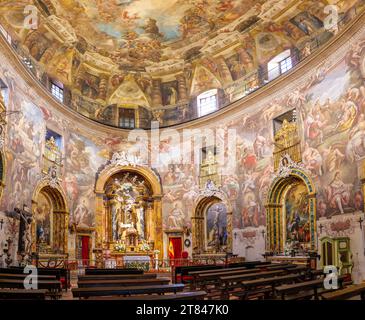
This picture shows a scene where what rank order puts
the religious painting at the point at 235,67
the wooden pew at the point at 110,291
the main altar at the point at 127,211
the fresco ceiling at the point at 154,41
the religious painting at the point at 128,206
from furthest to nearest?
the religious painting at the point at 128,206
the main altar at the point at 127,211
the religious painting at the point at 235,67
the fresco ceiling at the point at 154,41
the wooden pew at the point at 110,291

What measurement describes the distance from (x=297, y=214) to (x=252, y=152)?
471 centimetres

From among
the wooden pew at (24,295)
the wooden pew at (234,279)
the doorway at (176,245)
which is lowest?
the doorway at (176,245)

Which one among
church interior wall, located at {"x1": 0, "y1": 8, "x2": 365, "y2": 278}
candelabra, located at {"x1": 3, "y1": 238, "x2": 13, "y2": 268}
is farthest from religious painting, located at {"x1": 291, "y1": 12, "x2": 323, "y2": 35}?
candelabra, located at {"x1": 3, "y1": 238, "x2": 13, "y2": 268}

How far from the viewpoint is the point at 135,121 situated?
1171 inches

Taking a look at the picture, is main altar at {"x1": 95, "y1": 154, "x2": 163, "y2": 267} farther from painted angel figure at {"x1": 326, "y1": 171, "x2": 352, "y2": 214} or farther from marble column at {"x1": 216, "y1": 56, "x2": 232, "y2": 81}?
painted angel figure at {"x1": 326, "y1": 171, "x2": 352, "y2": 214}

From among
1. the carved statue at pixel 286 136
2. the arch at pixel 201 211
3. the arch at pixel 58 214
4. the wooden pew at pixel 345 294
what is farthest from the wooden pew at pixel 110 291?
the arch at pixel 201 211

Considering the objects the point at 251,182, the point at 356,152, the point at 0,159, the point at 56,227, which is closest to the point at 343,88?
the point at 356,152

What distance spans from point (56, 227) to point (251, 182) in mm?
12316

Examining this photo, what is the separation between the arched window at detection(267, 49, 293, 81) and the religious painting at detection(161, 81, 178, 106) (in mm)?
8121

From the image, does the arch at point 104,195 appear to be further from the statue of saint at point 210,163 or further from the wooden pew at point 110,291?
the wooden pew at point 110,291

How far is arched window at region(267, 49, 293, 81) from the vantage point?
22547mm

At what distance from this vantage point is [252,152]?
77.1 feet

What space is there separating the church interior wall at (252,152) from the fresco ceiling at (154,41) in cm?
260

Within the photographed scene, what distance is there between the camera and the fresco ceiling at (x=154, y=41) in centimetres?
2130
